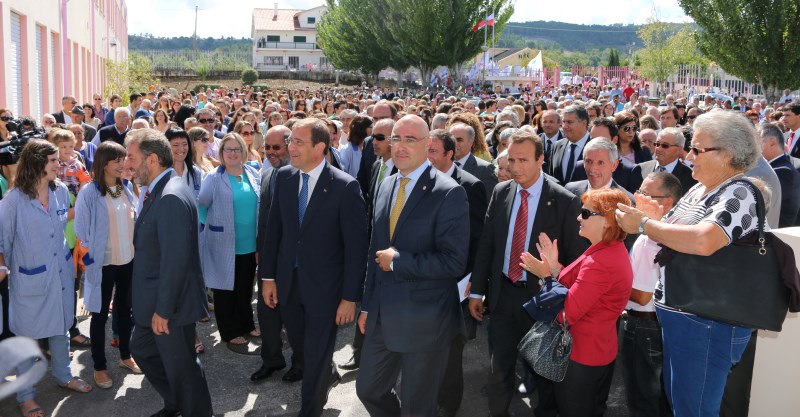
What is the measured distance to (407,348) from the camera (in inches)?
159

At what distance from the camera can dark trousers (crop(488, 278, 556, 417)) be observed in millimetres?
4711

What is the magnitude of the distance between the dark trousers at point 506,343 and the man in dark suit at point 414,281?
0.62 metres

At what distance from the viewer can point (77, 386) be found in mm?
5473

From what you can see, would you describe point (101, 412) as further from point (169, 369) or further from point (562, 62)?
point (562, 62)

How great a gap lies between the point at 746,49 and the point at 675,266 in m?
25.6

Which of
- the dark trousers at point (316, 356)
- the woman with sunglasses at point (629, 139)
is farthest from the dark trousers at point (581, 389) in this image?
the woman with sunglasses at point (629, 139)

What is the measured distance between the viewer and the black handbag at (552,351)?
3914mm

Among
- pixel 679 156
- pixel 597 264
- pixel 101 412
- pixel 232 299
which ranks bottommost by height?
pixel 101 412

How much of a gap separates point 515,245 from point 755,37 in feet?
79.3

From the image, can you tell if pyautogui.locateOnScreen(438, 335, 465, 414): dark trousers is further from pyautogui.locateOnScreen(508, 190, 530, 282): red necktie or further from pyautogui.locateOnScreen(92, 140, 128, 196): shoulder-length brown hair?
pyautogui.locateOnScreen(92, 140, 128, 196): shoulder-length brown hair

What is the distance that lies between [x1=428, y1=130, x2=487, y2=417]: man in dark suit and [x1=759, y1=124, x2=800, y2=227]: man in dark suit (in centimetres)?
357

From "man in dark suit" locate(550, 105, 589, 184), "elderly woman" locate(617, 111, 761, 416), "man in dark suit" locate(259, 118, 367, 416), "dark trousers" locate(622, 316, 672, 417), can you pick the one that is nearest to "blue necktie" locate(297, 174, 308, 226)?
"man in dark suit" locate(259, 118, 367, 416)

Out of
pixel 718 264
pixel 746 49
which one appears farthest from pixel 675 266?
pixel 746 49

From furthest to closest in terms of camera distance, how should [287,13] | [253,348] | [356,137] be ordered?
[287,13] → [356,137] → [253,348]
